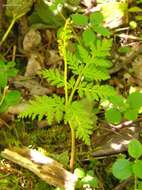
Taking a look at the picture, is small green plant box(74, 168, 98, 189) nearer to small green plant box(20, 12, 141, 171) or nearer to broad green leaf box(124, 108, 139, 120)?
small green plant box(20, 12, 141, 171)

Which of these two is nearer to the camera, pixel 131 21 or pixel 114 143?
pixel 114 143

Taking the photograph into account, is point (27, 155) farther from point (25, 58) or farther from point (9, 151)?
point (25, 58)

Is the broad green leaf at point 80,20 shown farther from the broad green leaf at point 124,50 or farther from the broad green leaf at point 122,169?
the broad green leaf at point 122,169

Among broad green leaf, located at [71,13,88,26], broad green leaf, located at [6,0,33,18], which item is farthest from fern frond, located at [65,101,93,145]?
broad green leaf, located at [6,0,33,18]

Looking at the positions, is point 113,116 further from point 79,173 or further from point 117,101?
point 79,173

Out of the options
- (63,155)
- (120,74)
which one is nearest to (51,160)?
(63,155)

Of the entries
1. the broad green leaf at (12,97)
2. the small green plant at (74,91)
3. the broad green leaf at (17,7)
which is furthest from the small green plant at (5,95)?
the broad green leaf at (17,7)
